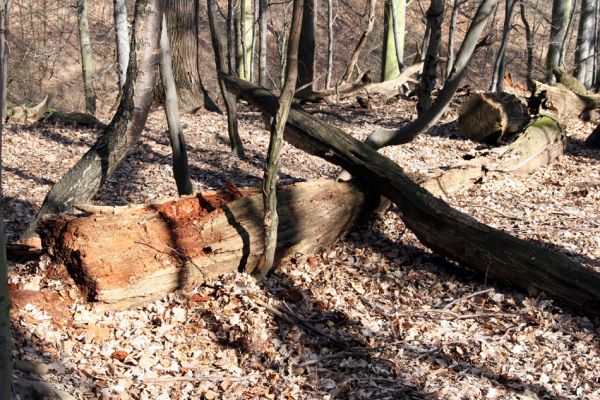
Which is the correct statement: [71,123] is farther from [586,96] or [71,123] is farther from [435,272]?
[586,96]

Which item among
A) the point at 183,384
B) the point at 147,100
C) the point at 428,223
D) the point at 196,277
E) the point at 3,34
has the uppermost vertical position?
the point at 3,34

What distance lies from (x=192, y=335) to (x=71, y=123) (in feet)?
23.5

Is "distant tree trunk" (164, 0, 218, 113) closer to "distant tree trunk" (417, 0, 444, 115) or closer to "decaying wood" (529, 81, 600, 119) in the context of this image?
"distant tree trunk" (417, 0, 444, 115)

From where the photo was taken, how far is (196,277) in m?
4.73

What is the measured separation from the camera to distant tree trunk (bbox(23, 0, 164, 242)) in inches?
207

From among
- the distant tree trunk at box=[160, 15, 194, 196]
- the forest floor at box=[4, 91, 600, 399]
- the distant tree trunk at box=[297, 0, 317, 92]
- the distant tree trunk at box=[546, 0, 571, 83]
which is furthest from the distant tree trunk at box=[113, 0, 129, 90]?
Result: the distant tree trunk at box=[546, 0, 571, 83]

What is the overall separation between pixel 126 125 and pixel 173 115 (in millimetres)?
625

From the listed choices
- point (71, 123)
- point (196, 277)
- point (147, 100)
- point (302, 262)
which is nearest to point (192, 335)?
point (196, 277)

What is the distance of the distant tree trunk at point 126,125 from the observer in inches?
207

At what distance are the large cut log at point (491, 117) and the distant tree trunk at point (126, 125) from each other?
19.2 ft

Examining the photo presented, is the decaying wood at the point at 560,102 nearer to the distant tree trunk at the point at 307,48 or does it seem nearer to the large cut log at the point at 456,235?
the large cut log at the point at 456,235

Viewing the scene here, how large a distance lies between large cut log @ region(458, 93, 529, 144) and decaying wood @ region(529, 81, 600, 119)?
369mm

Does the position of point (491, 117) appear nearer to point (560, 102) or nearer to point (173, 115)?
point (560, 102)

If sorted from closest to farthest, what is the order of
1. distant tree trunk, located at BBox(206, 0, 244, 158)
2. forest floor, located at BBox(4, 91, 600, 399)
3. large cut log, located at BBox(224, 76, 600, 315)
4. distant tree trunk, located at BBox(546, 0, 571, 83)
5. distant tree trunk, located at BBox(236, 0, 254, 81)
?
forest floor, located at BBox(4, 91, 600, 399) < large cut log, located at BBox(224, 76, 600, 315) < distant tree trunk, located at BBox(206, 0, 244, 158) < distant tree trunk, located at BBox(546, 0, 571, 83) < distant tree trunk, located at BBox(236, 0, 254, 81)
